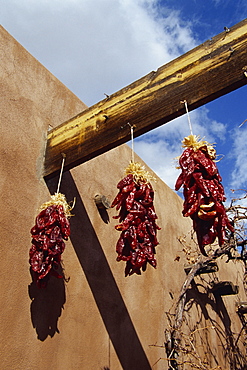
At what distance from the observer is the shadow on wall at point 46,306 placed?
2.34m

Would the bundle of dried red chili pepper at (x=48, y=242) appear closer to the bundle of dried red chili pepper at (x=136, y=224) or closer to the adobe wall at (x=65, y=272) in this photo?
the adobe wall at (x=65, y=272)

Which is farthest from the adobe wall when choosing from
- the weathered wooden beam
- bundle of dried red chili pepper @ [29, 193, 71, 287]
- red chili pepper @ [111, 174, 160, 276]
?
red chili pepper @ [111, 174, 160, 276]

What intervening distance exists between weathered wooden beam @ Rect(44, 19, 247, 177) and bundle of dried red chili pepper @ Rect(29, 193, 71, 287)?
0.54 metres

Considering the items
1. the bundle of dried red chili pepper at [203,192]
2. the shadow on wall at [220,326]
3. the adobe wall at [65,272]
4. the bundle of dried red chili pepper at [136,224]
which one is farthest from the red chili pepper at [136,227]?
the shadow on wall at [220,326]

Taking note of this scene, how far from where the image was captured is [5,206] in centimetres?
237

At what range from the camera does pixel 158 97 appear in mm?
2297

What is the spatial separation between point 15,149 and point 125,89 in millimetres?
1044

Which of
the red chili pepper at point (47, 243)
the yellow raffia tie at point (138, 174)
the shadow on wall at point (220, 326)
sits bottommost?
the shadow on wall at point (220, 326)

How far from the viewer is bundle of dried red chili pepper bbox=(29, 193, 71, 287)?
2.16 meters

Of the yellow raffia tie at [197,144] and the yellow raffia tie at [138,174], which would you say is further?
the yellow raffia tie at [138,174]

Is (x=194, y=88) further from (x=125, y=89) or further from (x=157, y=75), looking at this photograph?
(x=125, y=89)

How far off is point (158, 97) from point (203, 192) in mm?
930

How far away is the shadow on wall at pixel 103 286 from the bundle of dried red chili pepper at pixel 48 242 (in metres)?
0.62

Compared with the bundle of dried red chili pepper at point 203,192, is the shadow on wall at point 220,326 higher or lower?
lower
